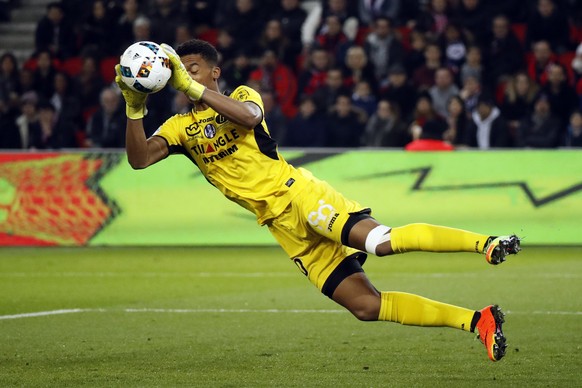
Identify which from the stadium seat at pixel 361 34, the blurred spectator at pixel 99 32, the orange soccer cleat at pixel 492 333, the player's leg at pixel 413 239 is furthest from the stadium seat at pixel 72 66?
the orange soccer cleat at pixel 492 333

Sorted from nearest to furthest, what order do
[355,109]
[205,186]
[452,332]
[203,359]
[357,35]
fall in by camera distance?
[203,359], [452,332], [205,186], [355,109], [357,35]

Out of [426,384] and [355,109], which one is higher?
[426,384]

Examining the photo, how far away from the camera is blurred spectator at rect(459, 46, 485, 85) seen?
18031 millimetres

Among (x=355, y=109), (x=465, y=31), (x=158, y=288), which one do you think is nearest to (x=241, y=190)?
(x=158, y=288)

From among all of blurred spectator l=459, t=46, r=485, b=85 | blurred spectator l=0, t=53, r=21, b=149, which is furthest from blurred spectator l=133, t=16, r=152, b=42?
blurred spectator l=459, t=46, r=485, b=85

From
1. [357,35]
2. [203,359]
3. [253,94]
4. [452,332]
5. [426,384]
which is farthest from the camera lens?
[357,35]

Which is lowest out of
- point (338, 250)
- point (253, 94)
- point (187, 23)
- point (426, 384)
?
point (187, 23)

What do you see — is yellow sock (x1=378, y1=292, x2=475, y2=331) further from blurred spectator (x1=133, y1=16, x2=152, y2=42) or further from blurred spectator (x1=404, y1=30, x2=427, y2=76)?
blurred spectator (x1=133, y1=16, x2=152, y2=42)

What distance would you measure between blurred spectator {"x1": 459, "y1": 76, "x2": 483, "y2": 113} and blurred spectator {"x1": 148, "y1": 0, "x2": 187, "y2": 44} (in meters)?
5.45

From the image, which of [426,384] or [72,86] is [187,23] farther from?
[426,384]

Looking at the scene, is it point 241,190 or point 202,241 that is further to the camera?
point 202,241

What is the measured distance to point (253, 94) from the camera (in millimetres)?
6914

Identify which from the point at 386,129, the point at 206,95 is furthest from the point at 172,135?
the point at 386,129

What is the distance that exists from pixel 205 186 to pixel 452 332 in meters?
6.68
